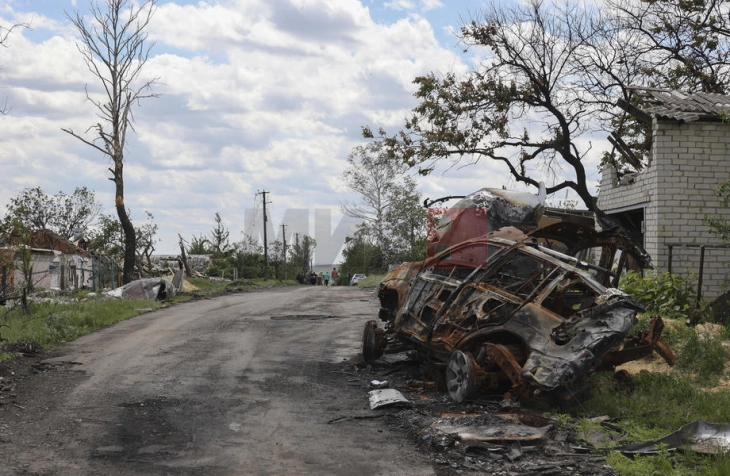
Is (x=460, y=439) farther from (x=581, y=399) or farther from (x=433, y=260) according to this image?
(x=433, y=260)

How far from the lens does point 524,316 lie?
772 centimetres

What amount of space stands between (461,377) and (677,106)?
9451 mm

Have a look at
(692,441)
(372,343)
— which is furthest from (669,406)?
(372,343)

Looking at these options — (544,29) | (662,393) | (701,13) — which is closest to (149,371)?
(662,393)

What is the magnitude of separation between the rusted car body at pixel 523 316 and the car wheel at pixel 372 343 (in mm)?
677

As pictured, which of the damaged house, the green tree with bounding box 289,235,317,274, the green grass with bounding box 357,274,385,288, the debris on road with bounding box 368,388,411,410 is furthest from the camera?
the green tree with bounding box 289,235,317,274

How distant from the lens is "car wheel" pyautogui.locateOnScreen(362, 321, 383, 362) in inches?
436

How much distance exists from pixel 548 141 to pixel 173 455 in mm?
19794

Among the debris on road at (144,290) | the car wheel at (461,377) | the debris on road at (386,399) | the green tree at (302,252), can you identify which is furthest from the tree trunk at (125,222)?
the green tree at (302,252)

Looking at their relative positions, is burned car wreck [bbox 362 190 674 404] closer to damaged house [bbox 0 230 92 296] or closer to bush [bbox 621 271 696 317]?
bush [bbox 621 271 696 317]

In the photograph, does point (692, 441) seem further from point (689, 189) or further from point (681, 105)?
point (681, 105)

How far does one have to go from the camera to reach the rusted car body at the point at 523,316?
23.7 ft

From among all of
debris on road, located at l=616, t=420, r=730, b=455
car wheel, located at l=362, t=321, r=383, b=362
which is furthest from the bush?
debris on road, located at l=616, t=420, r=730, b=455

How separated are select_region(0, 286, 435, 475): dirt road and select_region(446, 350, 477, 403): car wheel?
1024mm
